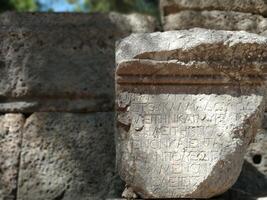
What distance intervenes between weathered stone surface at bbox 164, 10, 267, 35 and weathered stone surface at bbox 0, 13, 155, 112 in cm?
41

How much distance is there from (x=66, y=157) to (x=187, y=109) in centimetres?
88

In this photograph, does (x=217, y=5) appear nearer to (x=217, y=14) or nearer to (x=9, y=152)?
(x=217, y=14)

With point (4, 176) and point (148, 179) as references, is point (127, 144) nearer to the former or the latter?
point (148, 179)

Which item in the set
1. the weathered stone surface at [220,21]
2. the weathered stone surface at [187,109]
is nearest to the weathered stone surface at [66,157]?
the weathered stone surface at [187,109]

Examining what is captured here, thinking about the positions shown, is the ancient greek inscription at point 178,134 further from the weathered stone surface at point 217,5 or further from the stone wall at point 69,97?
the weathered stone surface at point 217,5

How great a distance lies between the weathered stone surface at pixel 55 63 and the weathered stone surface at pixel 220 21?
1.36ft

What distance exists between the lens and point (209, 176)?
2.50 meters

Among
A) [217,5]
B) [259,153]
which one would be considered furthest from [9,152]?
[217,5]

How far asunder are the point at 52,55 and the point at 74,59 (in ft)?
0.46

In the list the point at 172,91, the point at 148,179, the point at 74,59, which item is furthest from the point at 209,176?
the point at 74,59

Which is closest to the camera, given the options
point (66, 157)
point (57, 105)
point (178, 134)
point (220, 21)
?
point (178, 134)

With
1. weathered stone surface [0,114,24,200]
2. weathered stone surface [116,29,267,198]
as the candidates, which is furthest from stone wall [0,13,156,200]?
weathered stone surface [116,29,267,198]

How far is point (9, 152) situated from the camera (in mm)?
3080

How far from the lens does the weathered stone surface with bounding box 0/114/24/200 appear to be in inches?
119
